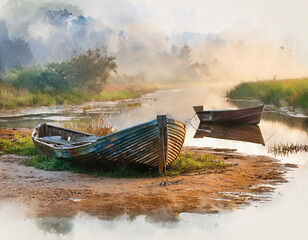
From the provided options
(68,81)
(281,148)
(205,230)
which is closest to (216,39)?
(68,81)

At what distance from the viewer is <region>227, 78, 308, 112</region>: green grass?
49.3 feet

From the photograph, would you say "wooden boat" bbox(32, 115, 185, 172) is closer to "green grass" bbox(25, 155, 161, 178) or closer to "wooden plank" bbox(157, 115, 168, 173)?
"wooden plank" bbox(157, 115, 168, 173)

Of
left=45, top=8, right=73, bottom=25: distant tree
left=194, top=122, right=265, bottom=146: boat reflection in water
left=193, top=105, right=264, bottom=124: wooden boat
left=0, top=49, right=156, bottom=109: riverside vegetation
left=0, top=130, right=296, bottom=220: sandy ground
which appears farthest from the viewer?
left=0, top=49, right=156, bottom=109: riverside vegetation

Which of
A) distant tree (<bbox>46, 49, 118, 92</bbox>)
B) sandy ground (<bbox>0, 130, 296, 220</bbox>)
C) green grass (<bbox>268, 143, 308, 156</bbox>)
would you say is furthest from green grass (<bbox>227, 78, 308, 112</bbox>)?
sandy ground (<bbox>0, 130, 296, 220</bbox>)

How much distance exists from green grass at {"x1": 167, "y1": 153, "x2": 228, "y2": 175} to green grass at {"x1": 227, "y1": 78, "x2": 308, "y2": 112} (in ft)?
26.8

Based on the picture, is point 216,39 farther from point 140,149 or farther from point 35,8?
point 140,149

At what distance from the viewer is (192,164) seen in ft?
22.8

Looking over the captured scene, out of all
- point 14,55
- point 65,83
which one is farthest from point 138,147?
point 14,55

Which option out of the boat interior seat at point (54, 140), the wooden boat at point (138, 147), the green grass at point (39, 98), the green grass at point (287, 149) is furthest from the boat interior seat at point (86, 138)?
the green grass at point (39, 98)

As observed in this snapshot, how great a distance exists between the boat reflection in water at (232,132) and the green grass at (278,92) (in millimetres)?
2690

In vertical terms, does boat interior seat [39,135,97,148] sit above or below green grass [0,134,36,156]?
above

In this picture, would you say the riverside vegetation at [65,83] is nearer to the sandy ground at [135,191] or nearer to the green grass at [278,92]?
the green grass at [278,92]

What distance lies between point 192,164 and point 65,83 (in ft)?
46.1

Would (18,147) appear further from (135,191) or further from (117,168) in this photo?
(135,191)
